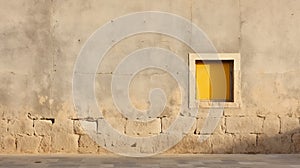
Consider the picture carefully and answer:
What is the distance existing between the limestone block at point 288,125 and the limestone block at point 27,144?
4.05 m

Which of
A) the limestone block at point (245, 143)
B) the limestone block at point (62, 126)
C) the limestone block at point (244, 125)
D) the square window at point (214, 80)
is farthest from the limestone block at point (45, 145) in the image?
the limestone block at point (245, 143)

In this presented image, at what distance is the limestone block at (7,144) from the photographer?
7.65m

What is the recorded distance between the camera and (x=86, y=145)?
7.72 metres

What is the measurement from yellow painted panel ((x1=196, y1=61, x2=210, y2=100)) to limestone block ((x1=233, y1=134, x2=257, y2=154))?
843 millimetres

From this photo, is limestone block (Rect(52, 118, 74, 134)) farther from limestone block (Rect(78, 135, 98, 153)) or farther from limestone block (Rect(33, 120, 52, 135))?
limestone block (Rect(78, 135, 98, 153))

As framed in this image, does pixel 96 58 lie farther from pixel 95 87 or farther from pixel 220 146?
pixel 220 146

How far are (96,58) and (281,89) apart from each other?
312 centimetres

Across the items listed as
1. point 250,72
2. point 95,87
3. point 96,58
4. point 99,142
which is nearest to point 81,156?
point 99,142

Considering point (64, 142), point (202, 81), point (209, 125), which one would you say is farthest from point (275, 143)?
point (64, 142)

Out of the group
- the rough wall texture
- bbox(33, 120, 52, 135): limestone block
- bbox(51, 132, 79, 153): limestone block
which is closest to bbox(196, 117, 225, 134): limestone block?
the rough wall texture

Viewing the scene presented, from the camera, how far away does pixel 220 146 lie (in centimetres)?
778

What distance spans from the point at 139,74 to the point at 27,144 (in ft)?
7.08

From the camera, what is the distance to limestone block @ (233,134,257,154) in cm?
779

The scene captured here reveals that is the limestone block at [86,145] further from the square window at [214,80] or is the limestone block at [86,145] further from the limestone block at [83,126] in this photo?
the square window at [214,80]
